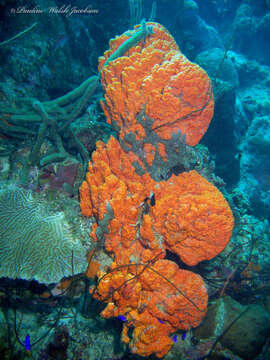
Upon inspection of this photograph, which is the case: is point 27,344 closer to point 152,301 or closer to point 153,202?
point 152,301

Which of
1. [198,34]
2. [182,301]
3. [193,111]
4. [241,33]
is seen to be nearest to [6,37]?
[193,111]

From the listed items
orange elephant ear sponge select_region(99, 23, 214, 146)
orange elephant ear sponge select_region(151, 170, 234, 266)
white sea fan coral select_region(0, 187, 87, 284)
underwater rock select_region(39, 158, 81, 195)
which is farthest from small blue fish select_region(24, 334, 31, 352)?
orange elephant ear sponge select_region(99, 23, 214, 146)

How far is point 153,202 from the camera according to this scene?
2.31 metres

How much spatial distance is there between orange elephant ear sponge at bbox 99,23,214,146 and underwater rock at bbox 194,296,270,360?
234cm

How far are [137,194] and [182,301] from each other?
1.20m

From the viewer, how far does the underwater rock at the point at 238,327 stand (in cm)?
239

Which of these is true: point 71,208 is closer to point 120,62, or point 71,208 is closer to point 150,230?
point 150,230

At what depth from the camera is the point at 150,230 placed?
82.7 inches

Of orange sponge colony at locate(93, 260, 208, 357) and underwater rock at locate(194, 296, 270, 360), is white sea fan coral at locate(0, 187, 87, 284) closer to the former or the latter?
orange sponge colony at locate(93, 260, 208, 357)

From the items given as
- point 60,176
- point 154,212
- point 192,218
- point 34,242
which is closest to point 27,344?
point 34,242

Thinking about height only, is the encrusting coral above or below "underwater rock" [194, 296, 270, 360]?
above

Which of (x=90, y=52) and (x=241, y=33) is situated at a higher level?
(x=241, y=33)

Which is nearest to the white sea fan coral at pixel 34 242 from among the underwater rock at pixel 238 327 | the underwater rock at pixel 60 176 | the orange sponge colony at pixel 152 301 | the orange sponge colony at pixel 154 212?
the underwater rock at pixel 60 176

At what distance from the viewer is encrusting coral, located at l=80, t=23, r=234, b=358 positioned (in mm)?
1973
